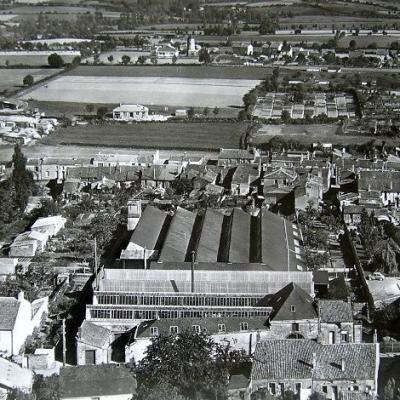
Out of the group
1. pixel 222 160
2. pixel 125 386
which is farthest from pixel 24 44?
pixel 125 386

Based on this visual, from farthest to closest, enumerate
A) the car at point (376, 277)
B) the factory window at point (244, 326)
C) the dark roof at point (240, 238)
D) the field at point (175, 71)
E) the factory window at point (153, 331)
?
1. the field at point (175, 71)
2. the car at point (376, 277)
3. the dark roof at point (240, 238)
4. the factory window at point (244, 326)
5. the factory window at point (153, 331)

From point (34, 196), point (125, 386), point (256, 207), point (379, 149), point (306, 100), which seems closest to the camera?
point (125, 386)

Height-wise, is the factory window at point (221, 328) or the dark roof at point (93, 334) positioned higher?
the factory window at point (221, 328)

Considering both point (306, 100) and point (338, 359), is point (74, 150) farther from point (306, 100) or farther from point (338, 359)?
point (338, 359)

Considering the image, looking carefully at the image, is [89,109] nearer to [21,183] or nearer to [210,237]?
[21,183]

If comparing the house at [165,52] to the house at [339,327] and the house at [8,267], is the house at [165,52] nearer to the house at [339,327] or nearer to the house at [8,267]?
the house at [8,267]

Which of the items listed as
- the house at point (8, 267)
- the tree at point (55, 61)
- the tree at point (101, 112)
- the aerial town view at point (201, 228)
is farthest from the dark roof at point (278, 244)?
the tree at point (55, 61)

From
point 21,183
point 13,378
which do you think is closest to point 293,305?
point 13,378
